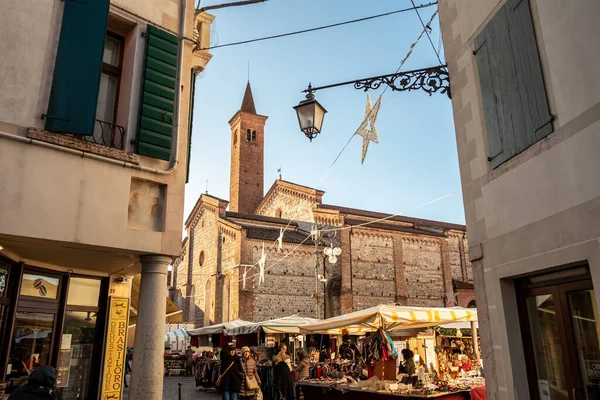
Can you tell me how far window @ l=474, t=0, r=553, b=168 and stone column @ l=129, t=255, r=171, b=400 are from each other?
15.5 feet

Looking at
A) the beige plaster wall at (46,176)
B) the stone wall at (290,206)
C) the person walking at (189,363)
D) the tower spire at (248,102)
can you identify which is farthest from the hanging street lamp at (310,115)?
the tower spire at (248,102)

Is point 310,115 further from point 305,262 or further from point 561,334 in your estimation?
point 305,262

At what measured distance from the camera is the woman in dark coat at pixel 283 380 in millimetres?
10805

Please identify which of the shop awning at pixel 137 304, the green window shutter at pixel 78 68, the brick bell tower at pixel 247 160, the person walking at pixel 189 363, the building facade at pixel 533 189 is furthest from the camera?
the brick bell tower at pixel 247 160

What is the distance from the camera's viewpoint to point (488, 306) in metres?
5.21

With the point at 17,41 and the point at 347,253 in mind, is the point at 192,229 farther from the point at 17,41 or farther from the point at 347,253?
the point at 17,41

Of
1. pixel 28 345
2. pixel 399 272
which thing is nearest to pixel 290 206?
pixel 399 272

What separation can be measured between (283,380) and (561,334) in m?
7.79

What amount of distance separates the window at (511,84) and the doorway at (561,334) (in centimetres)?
139

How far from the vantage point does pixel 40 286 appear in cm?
735

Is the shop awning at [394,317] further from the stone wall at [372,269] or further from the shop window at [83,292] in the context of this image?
the stone wall at [372,269]

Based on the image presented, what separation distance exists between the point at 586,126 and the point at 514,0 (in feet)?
5.79

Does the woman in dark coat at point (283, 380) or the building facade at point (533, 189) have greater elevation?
the building facade at point (533, 189)

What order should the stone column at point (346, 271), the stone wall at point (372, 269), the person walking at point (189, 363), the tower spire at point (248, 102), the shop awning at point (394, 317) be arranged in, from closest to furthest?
1. the shop awning at point (394, 317)
2. the person walking at point (189, 363)
3. the stone column at point (346, 271)
4. the stone wall at point (372, 269)
5. the tower spire at point (248, 102)
